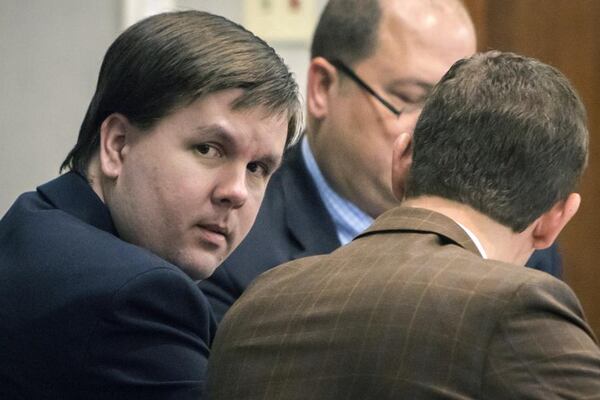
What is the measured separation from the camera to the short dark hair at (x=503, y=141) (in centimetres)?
152

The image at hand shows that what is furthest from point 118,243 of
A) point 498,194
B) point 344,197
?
point 344,197

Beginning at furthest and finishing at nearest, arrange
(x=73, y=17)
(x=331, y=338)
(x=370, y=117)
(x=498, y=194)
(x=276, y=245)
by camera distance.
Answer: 1. (x=73, y=17)
2. (x=370, y=117)
3. (x=276, y=245)
4. (x=498, y=194)
5. (x=331, y=338)

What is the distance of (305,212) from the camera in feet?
8.37

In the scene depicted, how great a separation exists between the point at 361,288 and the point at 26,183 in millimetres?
2031

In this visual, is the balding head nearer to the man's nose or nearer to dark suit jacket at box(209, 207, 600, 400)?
the man's nose

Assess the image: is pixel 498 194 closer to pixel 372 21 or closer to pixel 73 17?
pixel 372 21

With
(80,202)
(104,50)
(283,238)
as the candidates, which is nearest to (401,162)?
(80,202)

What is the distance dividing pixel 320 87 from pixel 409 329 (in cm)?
136

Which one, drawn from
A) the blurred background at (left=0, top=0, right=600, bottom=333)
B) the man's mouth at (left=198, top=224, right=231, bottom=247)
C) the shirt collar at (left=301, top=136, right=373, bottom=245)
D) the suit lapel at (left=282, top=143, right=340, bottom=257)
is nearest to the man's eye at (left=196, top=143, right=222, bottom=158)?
the man's mouth at (left=198, top=224, right=231, bottom=247)

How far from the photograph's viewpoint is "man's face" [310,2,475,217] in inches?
103

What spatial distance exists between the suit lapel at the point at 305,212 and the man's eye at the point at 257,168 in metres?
0.66

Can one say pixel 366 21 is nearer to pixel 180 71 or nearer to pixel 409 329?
pixel 180 71

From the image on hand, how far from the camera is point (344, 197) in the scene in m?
2.63

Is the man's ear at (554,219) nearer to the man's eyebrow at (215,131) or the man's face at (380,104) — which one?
the man's eyebrow at (215,131)
